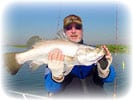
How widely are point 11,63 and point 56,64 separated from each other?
409 mm

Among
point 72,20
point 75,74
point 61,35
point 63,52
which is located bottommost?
point 75,74

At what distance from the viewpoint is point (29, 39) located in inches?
113

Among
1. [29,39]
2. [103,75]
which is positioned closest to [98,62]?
[103,75]

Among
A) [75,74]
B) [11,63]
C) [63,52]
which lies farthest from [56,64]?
[11,63]

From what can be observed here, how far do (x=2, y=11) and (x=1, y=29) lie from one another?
0.21 meters

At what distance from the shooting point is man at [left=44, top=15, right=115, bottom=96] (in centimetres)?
278

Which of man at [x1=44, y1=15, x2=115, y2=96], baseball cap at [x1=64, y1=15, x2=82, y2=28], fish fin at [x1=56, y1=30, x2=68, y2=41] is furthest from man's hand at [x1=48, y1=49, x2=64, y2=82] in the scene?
baseball cap at [x1=64, y1=15, x2=82, y2=28]

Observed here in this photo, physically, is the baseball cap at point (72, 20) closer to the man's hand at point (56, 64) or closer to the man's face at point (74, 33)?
the man's face at point (74, 33)

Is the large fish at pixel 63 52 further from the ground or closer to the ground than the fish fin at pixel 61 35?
closer to the ground

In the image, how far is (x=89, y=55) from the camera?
275cm

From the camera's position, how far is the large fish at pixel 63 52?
8.97 ft

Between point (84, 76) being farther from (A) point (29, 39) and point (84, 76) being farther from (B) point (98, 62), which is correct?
(A) point (29, 39)

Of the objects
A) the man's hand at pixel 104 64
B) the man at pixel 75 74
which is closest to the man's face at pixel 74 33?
the man at pixel 75 74

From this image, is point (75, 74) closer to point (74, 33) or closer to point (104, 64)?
point (104, 64)
